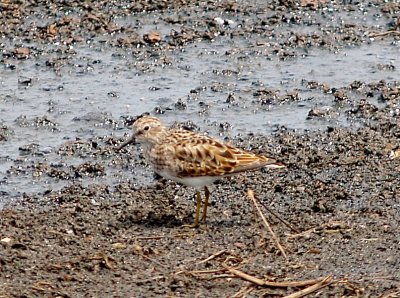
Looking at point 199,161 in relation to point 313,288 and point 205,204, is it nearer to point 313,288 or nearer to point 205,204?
point 205,204

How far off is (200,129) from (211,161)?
2124 mm

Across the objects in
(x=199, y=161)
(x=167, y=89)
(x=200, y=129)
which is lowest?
(x=200, y=129)

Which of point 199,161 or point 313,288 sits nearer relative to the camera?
point 313,288

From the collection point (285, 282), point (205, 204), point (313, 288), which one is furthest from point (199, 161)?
point (313, 288)

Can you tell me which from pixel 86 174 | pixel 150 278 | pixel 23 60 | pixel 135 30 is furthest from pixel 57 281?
pixel 135 30

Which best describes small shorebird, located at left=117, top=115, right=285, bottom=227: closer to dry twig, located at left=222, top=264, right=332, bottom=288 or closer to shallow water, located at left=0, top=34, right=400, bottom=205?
shallow water, located at left=0, top=34, right=400, bottom=205

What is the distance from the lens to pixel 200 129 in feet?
38.6

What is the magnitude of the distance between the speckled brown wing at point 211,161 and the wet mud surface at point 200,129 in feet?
1.39

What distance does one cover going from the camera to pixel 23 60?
43.3 ft

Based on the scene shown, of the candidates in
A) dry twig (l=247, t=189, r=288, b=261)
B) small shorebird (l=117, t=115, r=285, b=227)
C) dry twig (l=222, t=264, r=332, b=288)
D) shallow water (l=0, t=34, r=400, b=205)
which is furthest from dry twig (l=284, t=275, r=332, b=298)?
shallow water (l=0, t=34, r=400, b=205)

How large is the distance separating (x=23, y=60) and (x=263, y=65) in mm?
2659

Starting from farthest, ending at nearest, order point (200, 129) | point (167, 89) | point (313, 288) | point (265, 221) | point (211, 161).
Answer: point (167, 89)
point (200, 129)
point (211, 161)
point (265, 221)
point (313, 288)

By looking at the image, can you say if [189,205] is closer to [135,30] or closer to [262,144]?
[262,144]

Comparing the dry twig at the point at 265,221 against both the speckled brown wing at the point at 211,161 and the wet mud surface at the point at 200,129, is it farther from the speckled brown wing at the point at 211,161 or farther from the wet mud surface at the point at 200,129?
the speckled brown wing at the point at 211,161
